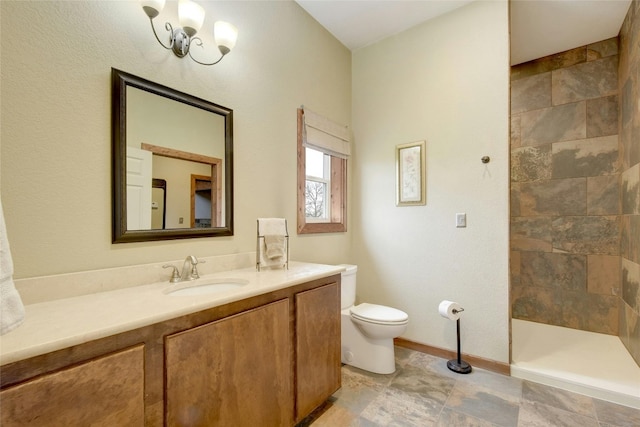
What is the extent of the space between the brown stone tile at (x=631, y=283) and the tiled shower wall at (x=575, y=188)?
18 mm

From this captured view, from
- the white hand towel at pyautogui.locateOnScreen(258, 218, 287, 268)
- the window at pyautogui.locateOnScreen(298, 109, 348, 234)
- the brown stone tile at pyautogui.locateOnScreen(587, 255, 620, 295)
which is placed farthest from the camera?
the brown stone tile at pyautogui.locateOnScreen(587, 255, 620, 295)

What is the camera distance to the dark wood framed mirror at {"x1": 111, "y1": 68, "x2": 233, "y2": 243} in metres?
1.34

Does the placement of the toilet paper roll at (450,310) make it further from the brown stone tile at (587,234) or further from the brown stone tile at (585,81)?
the brown stone tile at (585,81)

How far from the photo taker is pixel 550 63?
3.02 metres

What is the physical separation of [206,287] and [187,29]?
52.5 inches

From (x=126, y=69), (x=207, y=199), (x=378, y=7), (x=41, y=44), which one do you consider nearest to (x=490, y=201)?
(x=378, y=7)

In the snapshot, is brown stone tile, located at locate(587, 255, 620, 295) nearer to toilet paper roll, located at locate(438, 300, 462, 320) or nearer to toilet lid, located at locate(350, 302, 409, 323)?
toilet paper roll, located at locate(438, 300, 462, 320)

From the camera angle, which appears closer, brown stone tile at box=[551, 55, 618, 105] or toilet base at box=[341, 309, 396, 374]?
toilet base at box=[341, 309, 396, 374]

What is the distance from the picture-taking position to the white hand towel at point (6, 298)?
79 centimetres

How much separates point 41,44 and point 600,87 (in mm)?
4144

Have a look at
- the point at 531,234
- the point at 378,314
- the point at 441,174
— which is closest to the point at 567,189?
the point at 531,234

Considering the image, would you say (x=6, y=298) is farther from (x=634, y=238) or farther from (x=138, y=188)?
(x=634, y=238)

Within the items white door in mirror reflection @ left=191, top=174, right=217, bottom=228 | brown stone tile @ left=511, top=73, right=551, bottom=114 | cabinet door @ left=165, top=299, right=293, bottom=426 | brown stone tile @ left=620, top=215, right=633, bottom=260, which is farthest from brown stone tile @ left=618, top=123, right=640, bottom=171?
white door in mirror reflection @ left=191, top=174, right=217, bottom=228

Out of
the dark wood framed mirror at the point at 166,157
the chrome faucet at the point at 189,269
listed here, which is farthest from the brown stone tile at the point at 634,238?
the chrome faucet at the point at 189,269
